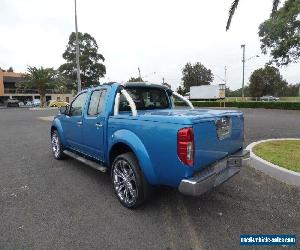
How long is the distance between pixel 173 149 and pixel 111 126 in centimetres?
148

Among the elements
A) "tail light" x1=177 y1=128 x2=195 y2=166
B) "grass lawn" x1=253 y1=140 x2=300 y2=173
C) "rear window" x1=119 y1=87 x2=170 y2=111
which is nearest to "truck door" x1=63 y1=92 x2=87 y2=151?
"rear window" x1=119 y1=87 x2=170 y2=111

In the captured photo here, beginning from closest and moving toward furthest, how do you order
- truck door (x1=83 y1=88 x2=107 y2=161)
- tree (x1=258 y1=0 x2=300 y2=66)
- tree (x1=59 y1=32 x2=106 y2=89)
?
truck door (x1=83 y1=88 x2=107 y2=161) → tree (x1=258 y1=0 x2=300 y2=66) → tree (x1=59 y1=32 x2=106 y2=89)

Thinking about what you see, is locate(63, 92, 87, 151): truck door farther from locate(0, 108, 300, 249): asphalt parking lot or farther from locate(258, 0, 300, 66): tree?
locate(258, 0, 300, 66): tree

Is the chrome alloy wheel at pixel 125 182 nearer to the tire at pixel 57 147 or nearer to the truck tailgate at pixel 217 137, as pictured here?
the truck tailgate at pixel 217 137

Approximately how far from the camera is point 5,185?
5551 millimetres

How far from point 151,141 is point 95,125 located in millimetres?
1664

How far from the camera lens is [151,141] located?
12.6 ft

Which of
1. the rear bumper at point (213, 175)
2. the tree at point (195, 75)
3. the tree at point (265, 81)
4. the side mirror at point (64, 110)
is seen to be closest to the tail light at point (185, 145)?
the rear bumper at point (213, 175)

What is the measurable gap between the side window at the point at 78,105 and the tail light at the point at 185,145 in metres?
3.05

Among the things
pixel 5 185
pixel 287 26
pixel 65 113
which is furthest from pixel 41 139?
pixel 287 26

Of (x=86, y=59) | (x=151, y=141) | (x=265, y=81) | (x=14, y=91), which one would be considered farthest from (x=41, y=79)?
(x=265, y=81)

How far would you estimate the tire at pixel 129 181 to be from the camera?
13.6ft

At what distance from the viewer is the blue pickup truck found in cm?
357

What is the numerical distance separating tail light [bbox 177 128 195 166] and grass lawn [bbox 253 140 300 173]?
3.13 m
